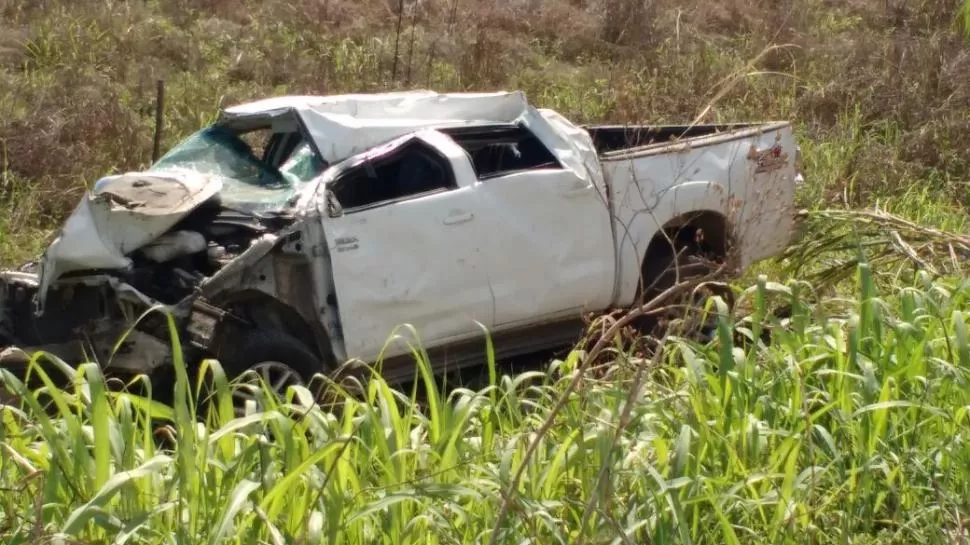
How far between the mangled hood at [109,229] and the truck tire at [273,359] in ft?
2.28

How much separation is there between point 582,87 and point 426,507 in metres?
12.3

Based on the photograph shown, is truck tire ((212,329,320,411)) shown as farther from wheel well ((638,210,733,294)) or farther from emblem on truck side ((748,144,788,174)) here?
emblem on truck side ((748,144,788,174))

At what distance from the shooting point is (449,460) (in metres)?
3.62

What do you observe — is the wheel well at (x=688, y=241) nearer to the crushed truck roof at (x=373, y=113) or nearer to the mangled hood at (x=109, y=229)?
the crushed truck roof at (x=373, y=113)

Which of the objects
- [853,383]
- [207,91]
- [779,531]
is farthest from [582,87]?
[779,531]

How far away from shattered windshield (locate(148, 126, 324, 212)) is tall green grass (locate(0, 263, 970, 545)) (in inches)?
111

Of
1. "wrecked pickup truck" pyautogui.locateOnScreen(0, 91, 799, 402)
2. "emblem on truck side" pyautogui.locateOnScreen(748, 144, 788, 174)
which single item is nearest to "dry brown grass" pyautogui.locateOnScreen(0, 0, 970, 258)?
"emblem on truck side" pyautogui.locateOnScreen(748, 144, 788, 174)

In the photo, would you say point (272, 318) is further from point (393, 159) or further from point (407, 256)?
point (393, 159)

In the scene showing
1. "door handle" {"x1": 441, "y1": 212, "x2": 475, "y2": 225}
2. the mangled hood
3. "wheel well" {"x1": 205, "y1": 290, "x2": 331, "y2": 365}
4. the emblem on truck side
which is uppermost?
the mangled hood

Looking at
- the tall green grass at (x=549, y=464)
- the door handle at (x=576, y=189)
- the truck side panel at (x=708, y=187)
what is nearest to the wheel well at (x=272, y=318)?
the door handle at (x=576, y=189)

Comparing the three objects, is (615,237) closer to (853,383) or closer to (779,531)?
(853,383)

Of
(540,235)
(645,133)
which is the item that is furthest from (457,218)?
(645,133)

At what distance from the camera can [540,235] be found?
7402 millimetres

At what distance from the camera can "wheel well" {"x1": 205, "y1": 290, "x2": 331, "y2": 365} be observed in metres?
6.43
